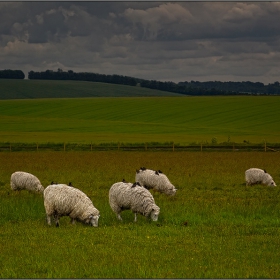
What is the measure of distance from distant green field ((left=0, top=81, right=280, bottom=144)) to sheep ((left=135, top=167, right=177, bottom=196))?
46732mm

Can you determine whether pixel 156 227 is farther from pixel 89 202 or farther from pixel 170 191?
pixel 170 191

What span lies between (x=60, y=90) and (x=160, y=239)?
166674mm

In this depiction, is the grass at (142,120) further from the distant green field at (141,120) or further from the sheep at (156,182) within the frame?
the sheep at (156,182)

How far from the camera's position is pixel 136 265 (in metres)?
11.2

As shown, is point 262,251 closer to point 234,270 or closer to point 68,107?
point 234,270

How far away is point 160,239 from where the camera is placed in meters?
13.8

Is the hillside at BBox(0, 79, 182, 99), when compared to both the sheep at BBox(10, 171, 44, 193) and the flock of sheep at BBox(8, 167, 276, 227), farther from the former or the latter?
the flock of sheep at BBox(8, 167, 276, 227)

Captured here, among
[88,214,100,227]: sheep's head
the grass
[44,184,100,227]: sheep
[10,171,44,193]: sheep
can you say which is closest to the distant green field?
the grass

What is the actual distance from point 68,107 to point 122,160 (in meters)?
85.1

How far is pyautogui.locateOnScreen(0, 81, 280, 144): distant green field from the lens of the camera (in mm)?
76875

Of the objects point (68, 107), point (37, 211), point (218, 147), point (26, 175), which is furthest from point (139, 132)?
point (37, 211)

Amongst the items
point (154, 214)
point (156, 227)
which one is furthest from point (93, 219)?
point (154, 214)

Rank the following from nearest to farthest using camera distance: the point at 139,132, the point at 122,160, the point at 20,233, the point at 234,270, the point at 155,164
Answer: the point at 234,270 < the point at 20,233 < the point at 155,164 < the point at 122,160 < the point at 139,132

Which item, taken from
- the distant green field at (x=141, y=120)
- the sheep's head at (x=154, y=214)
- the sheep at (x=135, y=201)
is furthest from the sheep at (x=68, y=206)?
the distant green field at (x=141, y=120)
